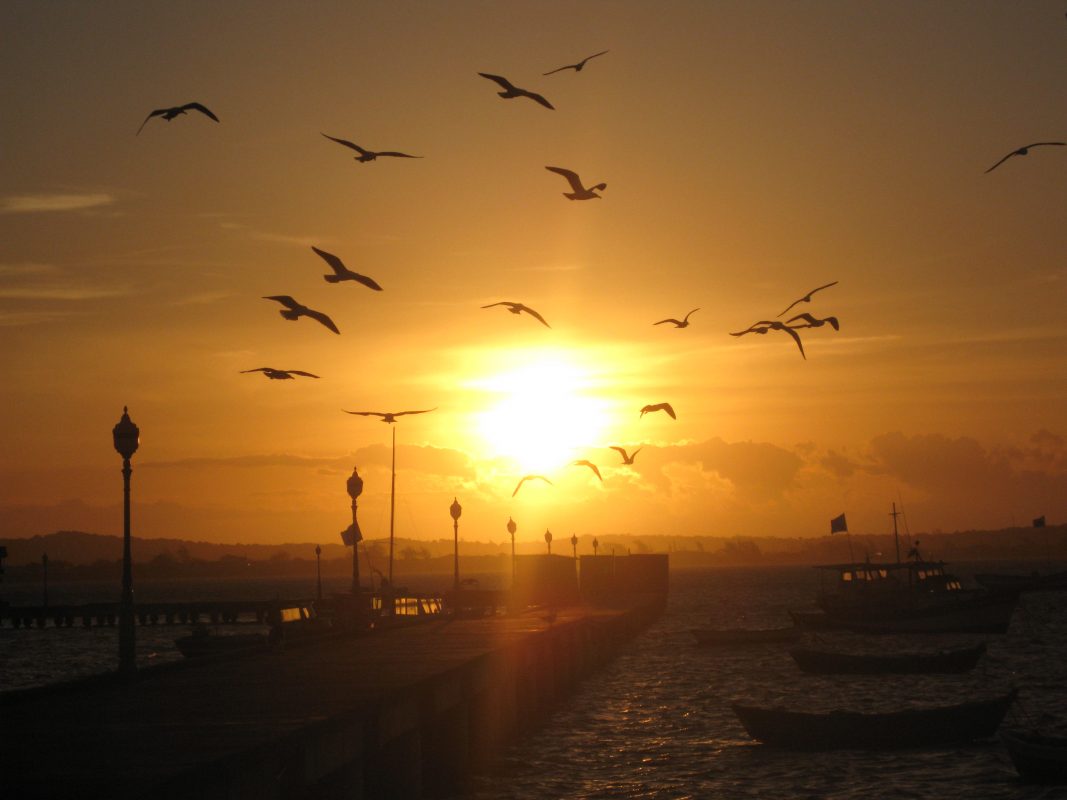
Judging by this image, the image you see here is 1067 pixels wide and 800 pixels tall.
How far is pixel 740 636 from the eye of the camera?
8412cm

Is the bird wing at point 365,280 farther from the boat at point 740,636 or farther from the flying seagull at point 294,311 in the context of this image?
the boat at point 740,636

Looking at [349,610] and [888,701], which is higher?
[349,610]

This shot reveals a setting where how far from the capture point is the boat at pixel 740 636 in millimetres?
82938

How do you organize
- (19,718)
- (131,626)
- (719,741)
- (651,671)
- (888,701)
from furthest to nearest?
(651,671) → (888,701) → (719,741) → (131,626) → (19,718)

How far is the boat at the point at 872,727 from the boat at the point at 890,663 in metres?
20.6

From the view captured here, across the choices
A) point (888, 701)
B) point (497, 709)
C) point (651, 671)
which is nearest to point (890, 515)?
point (651, 671)

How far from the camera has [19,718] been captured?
20516 mm

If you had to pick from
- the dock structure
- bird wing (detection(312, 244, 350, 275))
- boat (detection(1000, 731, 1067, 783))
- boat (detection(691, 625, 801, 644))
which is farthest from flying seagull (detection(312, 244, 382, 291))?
boat (detection(691, 625, 801, 644))

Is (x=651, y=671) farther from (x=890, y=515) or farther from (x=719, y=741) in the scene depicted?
(x=890, y=515)

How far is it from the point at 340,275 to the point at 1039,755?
784 inches

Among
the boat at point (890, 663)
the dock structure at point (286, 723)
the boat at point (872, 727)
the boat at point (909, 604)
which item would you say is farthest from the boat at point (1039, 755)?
the boat at point (909, 604)

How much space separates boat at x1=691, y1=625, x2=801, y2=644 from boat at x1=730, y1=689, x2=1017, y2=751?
4432 centimetres

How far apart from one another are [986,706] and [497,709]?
1444cm

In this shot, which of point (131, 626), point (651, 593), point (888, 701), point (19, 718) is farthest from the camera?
point (651, 593)
